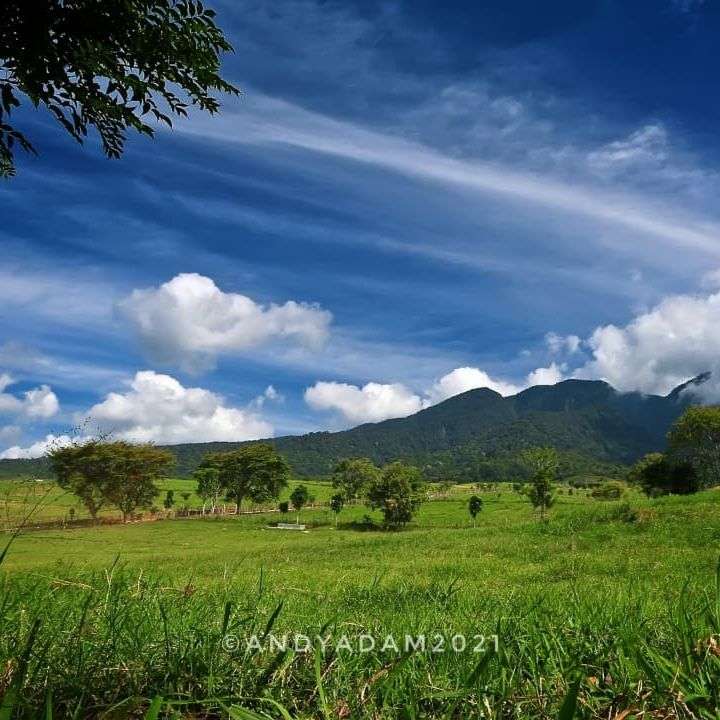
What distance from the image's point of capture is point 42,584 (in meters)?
4.02

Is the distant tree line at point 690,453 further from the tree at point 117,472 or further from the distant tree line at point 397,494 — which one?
the tree at point 117,472

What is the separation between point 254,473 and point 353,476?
78.1ft

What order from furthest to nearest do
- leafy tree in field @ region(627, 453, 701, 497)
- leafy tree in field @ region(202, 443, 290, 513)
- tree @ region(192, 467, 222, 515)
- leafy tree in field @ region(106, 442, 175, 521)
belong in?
tree @ region(192, 467, 222, 515)
leafy tree in field @ region(202, 443, 290, 513)
leafy tree in field @ region(106, 442, 175, 521)
leafy tree in field @ region(627, 453, 701, 497)

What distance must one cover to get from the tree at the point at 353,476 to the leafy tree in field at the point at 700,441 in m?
58.6

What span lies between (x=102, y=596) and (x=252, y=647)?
1.70 metres

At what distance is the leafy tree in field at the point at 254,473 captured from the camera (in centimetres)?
11225

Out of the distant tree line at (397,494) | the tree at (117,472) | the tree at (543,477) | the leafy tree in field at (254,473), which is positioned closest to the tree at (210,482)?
the leafy tree in field at (254,473)

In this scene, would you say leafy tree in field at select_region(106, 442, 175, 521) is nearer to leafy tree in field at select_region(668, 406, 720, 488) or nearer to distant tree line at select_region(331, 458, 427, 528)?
distant tree line at select_region(331, 458, 427, 528)

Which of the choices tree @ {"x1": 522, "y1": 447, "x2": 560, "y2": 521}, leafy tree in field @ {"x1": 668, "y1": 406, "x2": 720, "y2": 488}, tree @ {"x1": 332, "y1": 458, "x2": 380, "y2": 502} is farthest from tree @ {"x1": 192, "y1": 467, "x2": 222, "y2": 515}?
leafy tree in field @ {"x1": 668, "y1": 406, "x2": 720, "y2": 488}

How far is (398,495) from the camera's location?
86812 mm

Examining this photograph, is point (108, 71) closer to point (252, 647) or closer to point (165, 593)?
point (165, 593)

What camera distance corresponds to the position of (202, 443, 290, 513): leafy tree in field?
112250 mm

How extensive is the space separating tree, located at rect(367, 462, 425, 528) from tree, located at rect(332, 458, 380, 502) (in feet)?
109

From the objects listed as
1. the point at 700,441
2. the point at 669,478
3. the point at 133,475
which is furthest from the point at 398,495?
the point at 700,441
